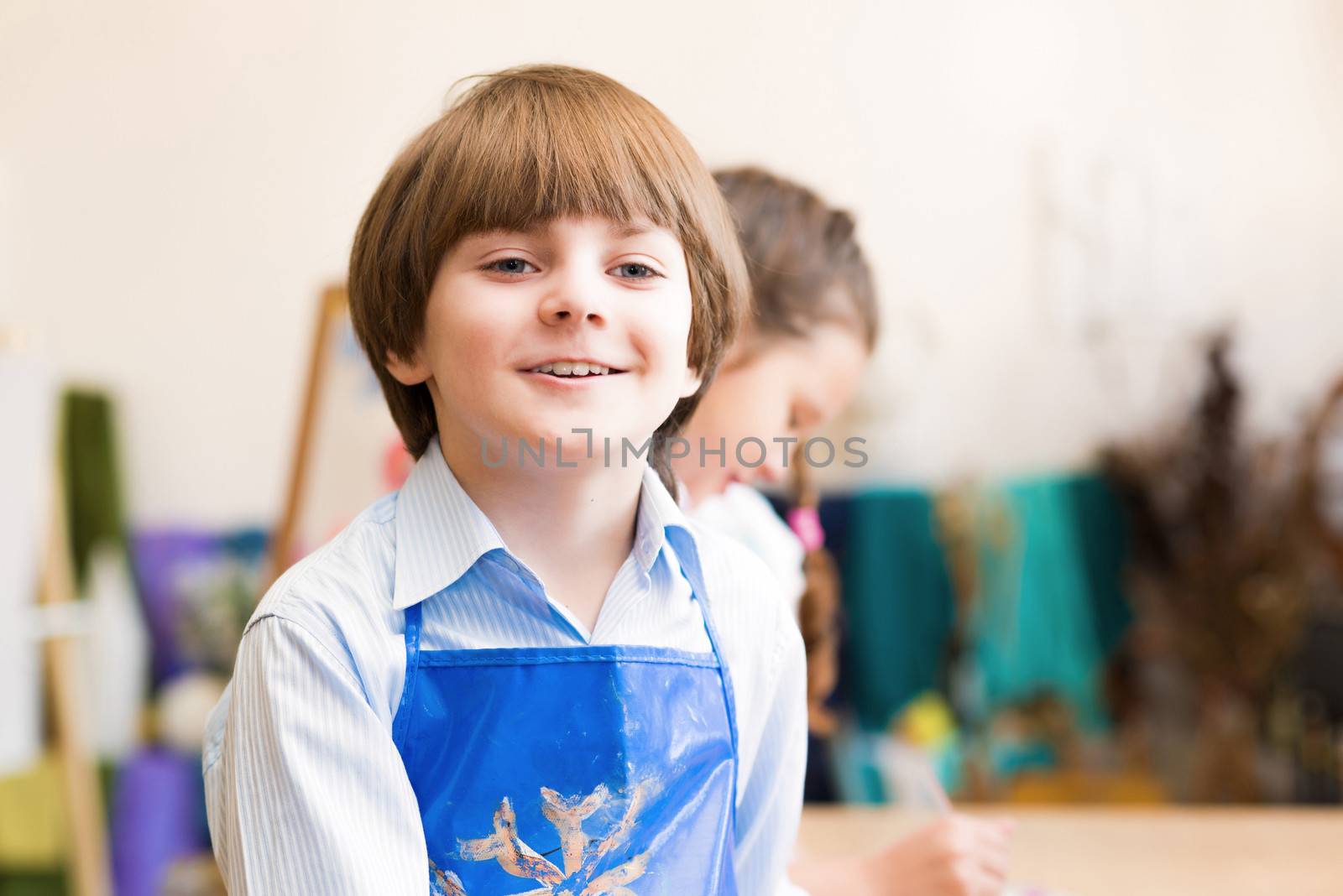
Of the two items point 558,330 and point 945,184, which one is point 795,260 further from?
point 945,184

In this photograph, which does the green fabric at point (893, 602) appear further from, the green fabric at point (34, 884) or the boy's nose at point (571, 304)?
the boy's nose at point (571, 304)

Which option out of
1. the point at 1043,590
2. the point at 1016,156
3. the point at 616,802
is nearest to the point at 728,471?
the point at 616,802

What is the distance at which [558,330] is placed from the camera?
68 cm

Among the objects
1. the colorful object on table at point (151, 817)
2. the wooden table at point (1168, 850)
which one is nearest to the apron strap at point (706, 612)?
the wooden table at point (1168, 850)

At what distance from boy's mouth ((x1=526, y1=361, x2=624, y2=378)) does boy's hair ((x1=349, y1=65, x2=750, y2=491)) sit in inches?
3.1

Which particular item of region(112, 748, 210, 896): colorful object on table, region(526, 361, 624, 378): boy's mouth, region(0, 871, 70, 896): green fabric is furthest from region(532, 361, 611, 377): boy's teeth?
region(0, 871, 70, 896): green fabric

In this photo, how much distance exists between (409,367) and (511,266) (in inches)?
4.4

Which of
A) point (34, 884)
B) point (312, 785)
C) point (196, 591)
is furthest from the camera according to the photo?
point (196, 591)

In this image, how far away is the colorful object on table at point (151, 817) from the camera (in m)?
2.71

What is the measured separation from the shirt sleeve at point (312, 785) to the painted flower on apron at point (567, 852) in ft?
0.12

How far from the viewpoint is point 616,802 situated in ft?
2.35

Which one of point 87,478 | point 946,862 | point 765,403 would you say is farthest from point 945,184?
point 946,862

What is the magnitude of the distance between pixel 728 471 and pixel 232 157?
7.29ft

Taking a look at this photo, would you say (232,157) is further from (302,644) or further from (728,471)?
(302,644)
